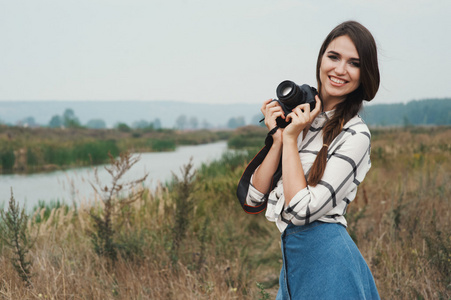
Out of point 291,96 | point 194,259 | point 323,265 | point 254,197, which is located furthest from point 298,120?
point 194,259

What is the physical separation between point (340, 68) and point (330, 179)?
0.45 meters

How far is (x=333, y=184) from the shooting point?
135cm

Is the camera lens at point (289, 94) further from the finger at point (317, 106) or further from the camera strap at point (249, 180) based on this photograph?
the camera strap at point (249, 180)

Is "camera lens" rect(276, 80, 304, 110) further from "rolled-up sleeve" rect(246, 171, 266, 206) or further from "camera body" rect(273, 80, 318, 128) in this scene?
"rolled-up sleeve" rect(246, 171, 266, 206)

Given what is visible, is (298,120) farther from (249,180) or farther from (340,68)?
(249,180)

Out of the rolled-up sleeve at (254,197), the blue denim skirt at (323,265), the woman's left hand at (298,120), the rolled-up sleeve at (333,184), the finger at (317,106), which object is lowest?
the blue denim skirt at (323,265)

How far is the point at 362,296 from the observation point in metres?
1.34

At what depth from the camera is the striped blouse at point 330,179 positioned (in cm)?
134

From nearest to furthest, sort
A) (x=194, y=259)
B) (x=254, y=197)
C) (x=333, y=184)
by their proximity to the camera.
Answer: (x=333, y=184)
(x=254, y=197)
(x=194, y=259)

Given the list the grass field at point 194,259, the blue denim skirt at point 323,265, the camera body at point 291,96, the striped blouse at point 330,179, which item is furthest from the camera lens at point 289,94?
the grass field at point 194,259

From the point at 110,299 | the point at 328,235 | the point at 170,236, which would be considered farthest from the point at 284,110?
the point at 170,236

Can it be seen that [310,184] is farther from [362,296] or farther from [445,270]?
[445,270]

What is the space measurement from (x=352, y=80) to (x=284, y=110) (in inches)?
11.3

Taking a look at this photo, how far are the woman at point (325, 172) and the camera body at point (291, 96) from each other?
0.10 feet
